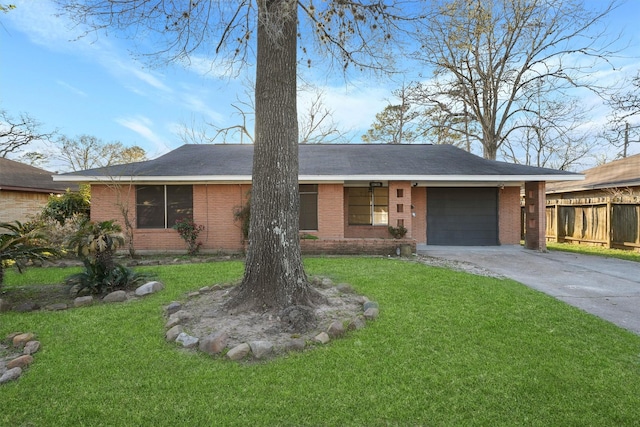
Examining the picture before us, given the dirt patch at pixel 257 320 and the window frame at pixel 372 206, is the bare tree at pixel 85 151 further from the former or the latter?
the dirt patch at pixel 257 320

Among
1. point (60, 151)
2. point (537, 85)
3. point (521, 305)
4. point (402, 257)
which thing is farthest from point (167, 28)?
point (60, 151)

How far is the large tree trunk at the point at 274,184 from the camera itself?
4.23 meters

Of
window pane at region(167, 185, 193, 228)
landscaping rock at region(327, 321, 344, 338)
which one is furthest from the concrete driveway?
window pane at region(167, 185, 193, 228)

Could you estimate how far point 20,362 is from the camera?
293 cm

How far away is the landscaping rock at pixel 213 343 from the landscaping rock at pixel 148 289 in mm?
2546

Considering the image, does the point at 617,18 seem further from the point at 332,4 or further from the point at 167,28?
the point at 167,28

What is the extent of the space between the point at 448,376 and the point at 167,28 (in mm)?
6224

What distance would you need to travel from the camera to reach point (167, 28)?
5.17 metres

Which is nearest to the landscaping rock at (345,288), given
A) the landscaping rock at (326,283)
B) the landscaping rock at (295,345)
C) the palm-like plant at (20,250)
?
the landscaping rock at (326,283)

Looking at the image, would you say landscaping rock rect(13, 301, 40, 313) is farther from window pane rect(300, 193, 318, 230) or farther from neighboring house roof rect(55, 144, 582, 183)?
window pane rect(300, 193, 318, 230)

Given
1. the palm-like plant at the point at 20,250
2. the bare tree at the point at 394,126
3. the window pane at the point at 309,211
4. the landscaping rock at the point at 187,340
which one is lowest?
the landscaping rock at the point at 187,340

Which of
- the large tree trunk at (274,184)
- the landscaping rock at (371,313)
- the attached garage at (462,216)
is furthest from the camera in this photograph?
the attached garage at (462,216)

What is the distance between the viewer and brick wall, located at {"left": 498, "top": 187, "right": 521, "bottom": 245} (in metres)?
12.1

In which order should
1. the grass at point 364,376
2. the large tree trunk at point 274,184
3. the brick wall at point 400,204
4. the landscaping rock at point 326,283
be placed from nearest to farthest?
the grass at point 364,376 → the large tree trunk at point 274,184 → the landscaping rock at point 326,283 → the brick wall at point 400,204
